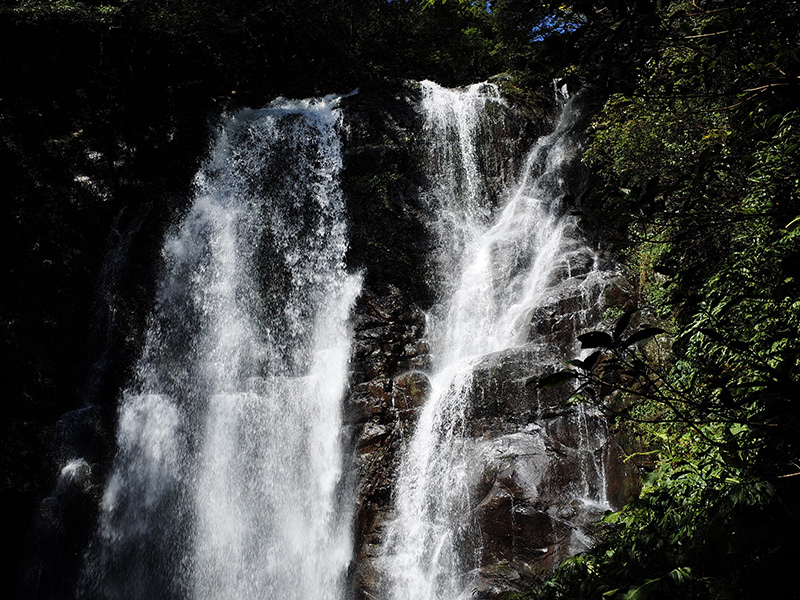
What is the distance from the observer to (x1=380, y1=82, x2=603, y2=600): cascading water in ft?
21.2

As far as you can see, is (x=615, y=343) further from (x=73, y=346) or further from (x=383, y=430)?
(x=73, y=346)

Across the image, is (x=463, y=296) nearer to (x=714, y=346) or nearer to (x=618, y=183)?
(x=714, y=346)

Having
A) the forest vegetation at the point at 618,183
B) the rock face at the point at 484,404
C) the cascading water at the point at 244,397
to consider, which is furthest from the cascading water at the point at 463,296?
the cascading water at the point at 244,397

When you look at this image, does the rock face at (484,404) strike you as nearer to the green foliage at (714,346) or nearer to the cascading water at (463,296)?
the cascading water at (463,296)

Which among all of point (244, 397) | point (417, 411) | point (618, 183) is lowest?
point (417, 411)

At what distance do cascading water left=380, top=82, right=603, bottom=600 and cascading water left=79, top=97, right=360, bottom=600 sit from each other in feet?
4.50

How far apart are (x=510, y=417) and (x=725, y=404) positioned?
5.34 m

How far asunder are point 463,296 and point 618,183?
629 centimetres

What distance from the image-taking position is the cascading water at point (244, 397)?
7305mm

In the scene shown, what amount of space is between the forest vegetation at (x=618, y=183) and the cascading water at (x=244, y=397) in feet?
4.64

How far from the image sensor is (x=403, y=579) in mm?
6438

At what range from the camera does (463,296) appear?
33.5ft

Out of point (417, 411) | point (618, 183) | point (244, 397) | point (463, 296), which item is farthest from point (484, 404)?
point (244, 397)

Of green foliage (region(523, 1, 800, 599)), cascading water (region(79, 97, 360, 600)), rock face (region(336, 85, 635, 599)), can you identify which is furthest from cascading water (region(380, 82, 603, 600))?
green foliage (region(523, 1, 800, 599))
